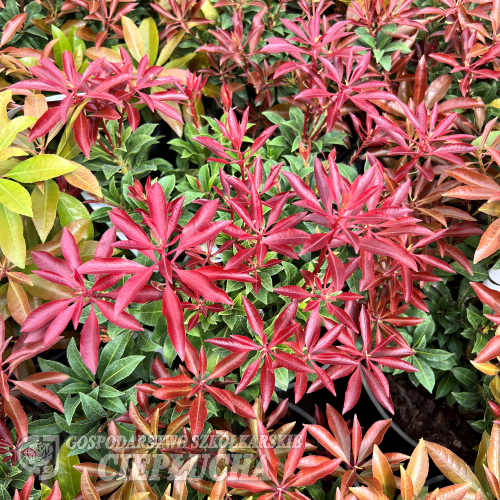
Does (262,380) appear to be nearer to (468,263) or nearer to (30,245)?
(468,263)

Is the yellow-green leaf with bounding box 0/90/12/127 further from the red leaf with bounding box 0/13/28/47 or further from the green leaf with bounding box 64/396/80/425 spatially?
the green leaf with bounding box 64/396/80/425

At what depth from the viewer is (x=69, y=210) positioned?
1177mm

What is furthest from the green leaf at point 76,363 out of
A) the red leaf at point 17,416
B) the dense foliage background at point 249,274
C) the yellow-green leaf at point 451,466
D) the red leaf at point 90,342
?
the yellow-green leaf at point 451,466

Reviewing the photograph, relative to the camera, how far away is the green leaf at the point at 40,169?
1.02 metres

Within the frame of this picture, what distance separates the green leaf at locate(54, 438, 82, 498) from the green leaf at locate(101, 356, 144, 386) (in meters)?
0.18

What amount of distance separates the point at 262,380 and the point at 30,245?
75 centimetres

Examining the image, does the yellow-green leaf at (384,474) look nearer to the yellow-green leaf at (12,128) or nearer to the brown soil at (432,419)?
the brown soil at (432,419)

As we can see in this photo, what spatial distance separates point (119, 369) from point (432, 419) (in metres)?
1.02

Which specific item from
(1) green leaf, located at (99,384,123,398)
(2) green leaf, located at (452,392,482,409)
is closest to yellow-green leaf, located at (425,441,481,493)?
(2) green leaf, located at (452,392,482,409)

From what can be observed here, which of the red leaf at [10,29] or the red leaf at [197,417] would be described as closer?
the red leaf at [197,417]

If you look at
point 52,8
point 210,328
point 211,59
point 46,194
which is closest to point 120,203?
point 46,194

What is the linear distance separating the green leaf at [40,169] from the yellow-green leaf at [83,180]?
7cm

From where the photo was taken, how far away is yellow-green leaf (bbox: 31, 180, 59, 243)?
110cm

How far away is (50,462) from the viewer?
108 centimetres
